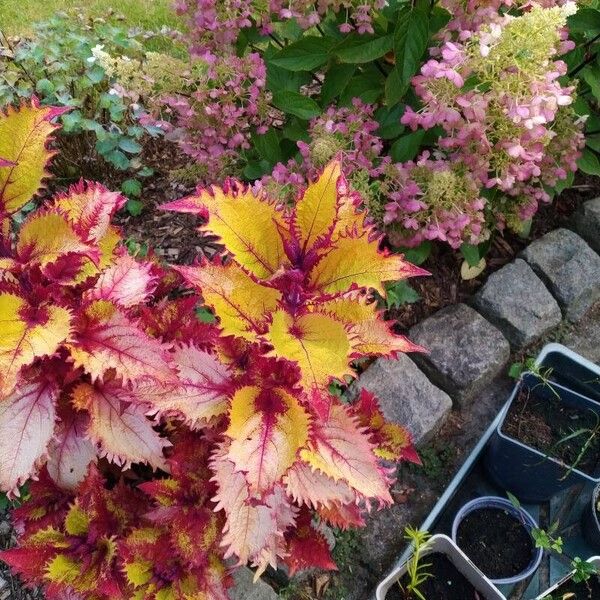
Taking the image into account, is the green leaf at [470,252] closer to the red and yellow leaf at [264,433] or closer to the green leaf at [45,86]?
the red and yellow leaf at [264,433]

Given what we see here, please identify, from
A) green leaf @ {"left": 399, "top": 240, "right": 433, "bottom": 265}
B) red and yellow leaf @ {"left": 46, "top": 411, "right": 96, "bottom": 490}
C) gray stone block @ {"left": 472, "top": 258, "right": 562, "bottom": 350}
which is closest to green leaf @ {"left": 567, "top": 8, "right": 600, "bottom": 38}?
green leaf @ {"left": 399, "top": 240, "right": 433, "bottom": 265}

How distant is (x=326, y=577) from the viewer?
194cm

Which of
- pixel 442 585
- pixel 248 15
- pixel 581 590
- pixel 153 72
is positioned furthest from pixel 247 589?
pixel 248 15

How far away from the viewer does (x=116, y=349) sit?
1008 millimetres

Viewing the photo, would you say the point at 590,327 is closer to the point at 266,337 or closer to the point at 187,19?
the point at 187,19

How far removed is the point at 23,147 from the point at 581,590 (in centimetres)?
191

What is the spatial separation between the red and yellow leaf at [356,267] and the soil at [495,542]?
1366 millimetres

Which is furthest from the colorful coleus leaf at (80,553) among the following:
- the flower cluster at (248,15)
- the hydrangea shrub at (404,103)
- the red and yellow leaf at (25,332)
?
the flower cluster at (248,15)

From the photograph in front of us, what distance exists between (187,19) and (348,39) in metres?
0.54

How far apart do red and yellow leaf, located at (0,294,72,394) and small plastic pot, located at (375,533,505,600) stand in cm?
123

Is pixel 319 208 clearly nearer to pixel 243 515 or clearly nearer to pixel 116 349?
pixel 116 349

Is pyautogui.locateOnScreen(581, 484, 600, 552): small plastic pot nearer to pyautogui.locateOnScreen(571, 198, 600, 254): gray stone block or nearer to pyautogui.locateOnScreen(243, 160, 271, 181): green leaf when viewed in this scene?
pyautogui.locateOnScreen(571, 198, 600, 254): gray stone block

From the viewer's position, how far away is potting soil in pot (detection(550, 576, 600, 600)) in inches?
71.6

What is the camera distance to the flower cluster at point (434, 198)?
1.83m
